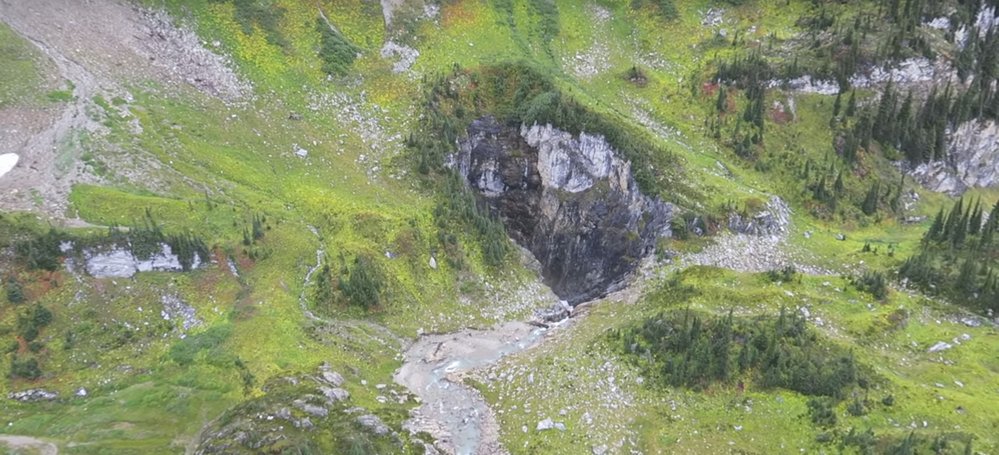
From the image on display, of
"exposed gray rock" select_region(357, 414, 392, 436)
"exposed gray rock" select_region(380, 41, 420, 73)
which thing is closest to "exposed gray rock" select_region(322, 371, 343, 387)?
"exposed gray rock" select_region(357, 414, 392, 436)

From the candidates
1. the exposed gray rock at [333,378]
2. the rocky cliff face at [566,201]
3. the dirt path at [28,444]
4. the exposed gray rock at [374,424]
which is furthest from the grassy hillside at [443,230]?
the rocky cliff face at [566,201]

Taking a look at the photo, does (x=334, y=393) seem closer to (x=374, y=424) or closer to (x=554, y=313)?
(x=374, y=424)

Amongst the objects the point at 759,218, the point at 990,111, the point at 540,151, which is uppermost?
the point at 990,111

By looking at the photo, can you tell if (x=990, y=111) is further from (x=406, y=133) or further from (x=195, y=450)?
(x=195, y=450)

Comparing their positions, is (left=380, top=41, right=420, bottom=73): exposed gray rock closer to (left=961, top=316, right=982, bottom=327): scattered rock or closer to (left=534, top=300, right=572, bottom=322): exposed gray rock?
(left=534, top=300, right=572, bottom=322): exposed gray rock

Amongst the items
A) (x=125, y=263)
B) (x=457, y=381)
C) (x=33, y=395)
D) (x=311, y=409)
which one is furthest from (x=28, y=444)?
(x=457, y=381)

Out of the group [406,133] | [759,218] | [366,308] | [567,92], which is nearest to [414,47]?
[406,133]

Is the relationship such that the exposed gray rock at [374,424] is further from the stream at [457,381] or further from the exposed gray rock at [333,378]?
the exposed gray rock at [333,378]
